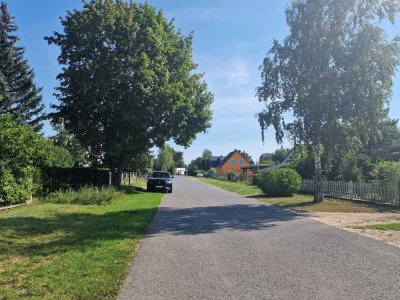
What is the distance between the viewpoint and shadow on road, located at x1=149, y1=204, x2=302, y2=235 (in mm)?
11672

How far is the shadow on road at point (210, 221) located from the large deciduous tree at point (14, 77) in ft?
90.7

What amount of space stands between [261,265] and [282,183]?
18955 millimetres

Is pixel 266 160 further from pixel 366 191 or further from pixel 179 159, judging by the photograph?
pixel 366 191

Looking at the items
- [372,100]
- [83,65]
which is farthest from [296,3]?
[83,65]

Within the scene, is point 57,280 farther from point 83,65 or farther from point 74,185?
point 83,65

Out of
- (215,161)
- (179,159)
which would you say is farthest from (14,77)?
(179,159)

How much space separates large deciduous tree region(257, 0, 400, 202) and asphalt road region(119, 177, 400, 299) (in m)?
9.14

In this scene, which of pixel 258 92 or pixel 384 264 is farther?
pixel 258 92

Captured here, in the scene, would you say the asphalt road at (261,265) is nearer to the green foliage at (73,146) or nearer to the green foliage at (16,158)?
the green foliage at (16,158)

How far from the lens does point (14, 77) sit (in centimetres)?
3916

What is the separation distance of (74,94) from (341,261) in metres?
23.3

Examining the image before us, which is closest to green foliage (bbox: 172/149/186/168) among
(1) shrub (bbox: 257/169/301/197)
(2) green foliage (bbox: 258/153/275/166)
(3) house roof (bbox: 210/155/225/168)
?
(3) house roof (bbox: 210/155/225/168)

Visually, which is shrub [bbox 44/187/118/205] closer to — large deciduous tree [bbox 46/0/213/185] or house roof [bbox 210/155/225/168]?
large deciduous tree [bbox 46/0/213/185]

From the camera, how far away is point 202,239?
9.95m
